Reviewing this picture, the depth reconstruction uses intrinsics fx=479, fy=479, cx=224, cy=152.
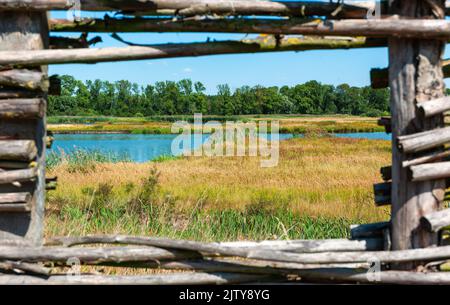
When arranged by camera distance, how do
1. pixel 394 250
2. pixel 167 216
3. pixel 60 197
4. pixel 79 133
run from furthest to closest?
pixel 79 133, pixel 60 197, pixel 167 216, pixel 394 250

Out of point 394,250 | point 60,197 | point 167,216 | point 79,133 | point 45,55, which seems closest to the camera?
point 45,55

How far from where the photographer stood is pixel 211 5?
289 centimetres

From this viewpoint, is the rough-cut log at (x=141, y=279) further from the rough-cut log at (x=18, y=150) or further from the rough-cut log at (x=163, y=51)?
the rough-cut log at (x=163, y=51)

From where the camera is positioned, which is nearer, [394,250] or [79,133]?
[394,250]

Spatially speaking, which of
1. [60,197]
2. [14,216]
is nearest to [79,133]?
[60,197]

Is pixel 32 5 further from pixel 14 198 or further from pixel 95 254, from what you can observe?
pixel 95 254

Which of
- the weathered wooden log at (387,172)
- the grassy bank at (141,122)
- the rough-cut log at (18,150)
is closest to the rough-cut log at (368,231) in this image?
the weathered wooden log at (387,172)

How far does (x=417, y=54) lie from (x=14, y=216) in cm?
270

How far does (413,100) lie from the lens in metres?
2.90

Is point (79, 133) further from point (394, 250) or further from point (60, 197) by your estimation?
point (394, 250)

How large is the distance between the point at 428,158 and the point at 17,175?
2.49m

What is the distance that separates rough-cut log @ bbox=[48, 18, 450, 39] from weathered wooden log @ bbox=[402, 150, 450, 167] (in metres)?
0.70

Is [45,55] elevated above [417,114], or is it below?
above
